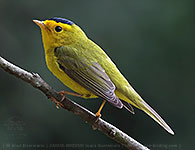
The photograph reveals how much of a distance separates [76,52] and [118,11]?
175 centimetres

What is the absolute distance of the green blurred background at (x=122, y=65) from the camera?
5.45 m

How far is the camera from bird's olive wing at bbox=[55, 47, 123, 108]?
13.0 feet

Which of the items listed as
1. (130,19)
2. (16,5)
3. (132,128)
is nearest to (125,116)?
(132,128)

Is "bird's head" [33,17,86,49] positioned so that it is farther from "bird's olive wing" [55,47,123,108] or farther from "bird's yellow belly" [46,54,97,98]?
"bird's yellow belly" [46,54,97,98]

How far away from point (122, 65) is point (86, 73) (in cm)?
152

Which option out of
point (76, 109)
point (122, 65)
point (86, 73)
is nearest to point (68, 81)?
point (86, 73)

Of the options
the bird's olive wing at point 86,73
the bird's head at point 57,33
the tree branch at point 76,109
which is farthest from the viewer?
the bird's head at point 57,33

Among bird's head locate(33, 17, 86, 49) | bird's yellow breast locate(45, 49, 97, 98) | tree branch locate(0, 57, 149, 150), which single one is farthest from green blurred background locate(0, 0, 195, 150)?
tree branch locate(0, 57, 149, 150)

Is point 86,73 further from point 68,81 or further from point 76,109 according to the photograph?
point 76,109

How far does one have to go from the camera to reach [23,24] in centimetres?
595

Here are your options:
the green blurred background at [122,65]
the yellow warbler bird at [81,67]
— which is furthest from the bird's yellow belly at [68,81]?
the green blurred background at [122,65]

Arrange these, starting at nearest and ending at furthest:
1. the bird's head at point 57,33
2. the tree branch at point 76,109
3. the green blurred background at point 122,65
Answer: the tree branch at point 76,109
the bird's head at point 57,33
the green blurred background at point 122,65

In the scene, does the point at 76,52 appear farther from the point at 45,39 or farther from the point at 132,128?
the point at 132,128

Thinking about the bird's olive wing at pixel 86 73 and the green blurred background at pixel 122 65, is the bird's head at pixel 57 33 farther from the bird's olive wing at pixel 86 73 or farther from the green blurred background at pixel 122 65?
the green blurred background at pixel 122 65
